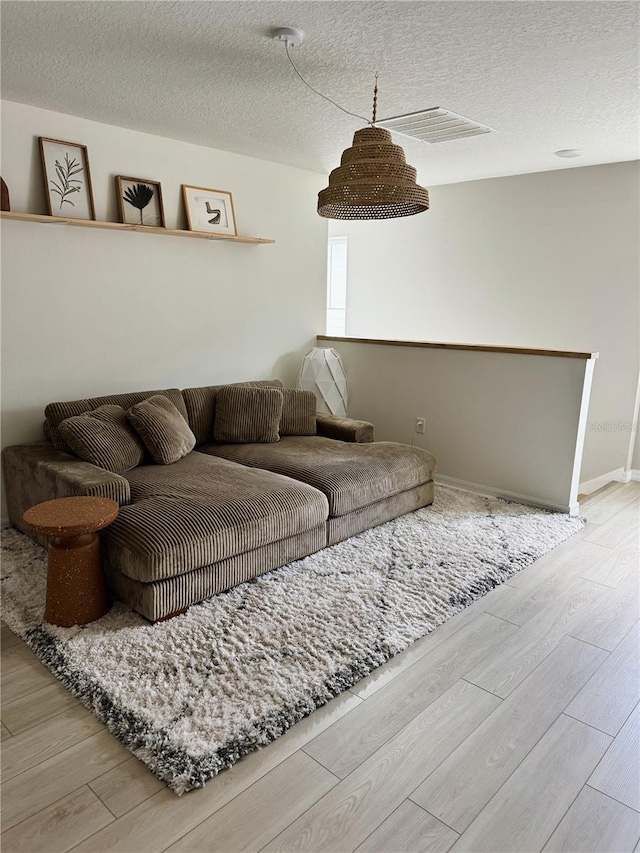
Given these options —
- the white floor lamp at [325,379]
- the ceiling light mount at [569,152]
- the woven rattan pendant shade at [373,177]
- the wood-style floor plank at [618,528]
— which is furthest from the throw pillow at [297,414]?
the ceiling light mount at [569,152]

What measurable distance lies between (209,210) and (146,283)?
72cm

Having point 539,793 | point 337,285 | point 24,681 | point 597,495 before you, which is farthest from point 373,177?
point 337,285

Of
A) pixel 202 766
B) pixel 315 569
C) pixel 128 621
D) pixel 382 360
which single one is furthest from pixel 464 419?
pixel 202 766

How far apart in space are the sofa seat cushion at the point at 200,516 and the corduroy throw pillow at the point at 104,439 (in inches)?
3.7

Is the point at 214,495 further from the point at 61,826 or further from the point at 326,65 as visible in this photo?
the point at 326,65

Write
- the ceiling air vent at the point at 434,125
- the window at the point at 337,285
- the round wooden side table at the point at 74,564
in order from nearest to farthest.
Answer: the round wooden side table at the point at 74,564, the ceiling air vent at the point at 434,125, the window at the point at 337,285

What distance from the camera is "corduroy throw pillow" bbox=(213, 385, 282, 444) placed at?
3.94 metres

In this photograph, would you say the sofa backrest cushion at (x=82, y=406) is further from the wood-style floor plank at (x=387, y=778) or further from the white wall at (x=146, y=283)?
the wood-style floor plank at (x=387, y=778)

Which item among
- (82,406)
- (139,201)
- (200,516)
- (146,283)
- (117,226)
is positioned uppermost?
(139,201)

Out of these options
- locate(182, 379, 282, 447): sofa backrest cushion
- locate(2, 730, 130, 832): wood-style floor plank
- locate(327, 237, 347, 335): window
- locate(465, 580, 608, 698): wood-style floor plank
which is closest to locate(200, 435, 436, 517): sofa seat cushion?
locate(182, 379, 282, 447): sofa backrest cushion

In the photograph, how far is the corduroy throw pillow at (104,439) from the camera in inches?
122

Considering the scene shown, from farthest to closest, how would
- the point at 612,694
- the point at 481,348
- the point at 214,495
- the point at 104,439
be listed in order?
the point at 481,348, the point at 104,439, the point at 214,495, the point at 612,694

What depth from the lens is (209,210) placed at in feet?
13.7

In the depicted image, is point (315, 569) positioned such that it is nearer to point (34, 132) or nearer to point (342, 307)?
point (34, 132)
